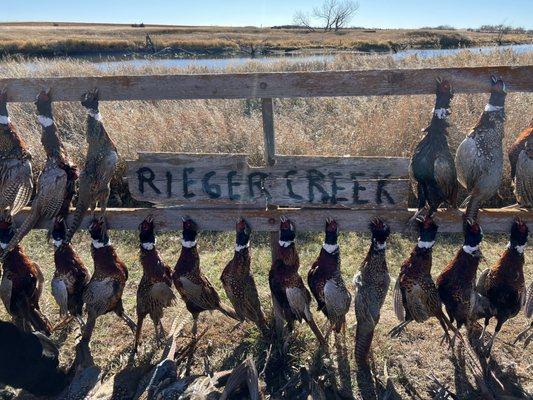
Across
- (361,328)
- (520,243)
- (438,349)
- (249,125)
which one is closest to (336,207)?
(361,328)

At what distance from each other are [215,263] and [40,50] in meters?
27.8

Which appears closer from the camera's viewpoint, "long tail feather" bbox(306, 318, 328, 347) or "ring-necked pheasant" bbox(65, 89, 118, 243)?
"ring-necked pheasant" bbox(65, 89, 118, 243)

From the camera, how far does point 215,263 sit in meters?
4.92

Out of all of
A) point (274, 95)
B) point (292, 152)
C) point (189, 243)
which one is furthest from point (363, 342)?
point (292, 152)

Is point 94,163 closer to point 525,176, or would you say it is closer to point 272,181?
point 272,181

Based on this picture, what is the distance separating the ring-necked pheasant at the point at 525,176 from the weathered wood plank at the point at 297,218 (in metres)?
0.09

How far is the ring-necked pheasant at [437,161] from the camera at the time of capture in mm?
2703

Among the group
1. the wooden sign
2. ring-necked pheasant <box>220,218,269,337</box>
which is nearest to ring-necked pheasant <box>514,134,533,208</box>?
the wooden sign

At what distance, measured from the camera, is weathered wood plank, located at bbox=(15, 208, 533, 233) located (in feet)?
9.34

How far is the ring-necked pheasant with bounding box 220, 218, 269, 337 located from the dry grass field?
17.7 inches

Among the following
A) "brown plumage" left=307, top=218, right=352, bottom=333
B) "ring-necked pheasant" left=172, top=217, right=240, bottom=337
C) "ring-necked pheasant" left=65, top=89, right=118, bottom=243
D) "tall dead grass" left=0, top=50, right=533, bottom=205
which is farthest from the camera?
"tall dead grass" left=0, top=50, right=533, bottom=205

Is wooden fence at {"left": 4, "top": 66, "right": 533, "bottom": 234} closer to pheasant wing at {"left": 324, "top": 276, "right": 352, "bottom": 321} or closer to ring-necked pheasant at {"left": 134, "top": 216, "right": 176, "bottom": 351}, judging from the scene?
ring-necked pheasant at {"left": 134, "top": 216, "right": 176, "bottom": 351}

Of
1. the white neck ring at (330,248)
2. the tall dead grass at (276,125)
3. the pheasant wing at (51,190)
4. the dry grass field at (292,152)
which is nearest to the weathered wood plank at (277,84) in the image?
the pheasant wing at (51,190)

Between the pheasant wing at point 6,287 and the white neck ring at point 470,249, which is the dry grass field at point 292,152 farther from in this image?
the white neck ring at point 470,249
